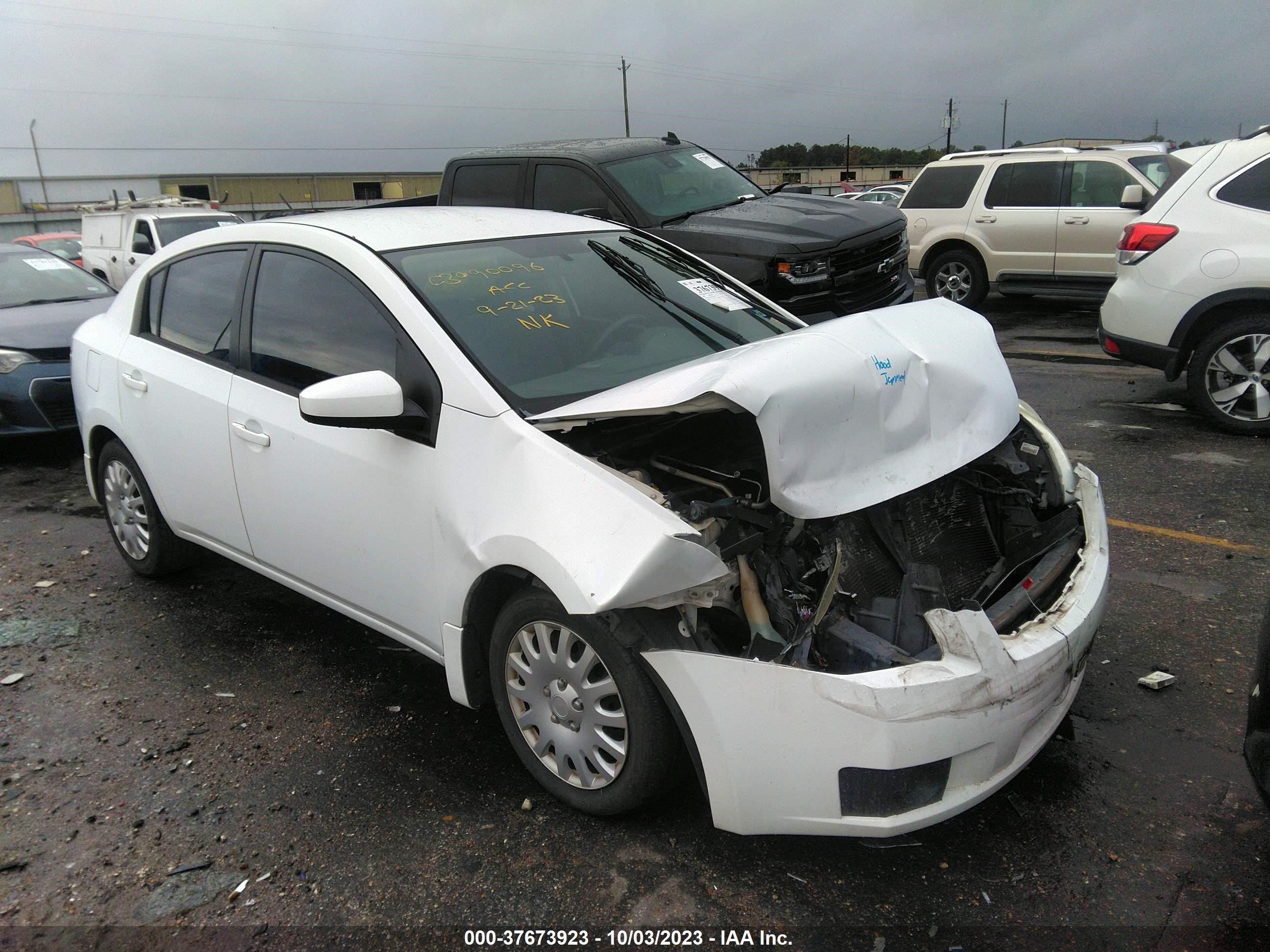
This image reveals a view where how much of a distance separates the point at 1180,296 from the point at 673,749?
523 centimetres

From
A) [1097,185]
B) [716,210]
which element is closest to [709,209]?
[716,210]

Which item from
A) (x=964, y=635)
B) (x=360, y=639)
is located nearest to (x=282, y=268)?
(x=360, y=639)

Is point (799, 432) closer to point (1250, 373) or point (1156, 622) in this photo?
point (1156, 622)

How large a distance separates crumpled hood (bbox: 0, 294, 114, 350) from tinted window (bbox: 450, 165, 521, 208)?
9.90 feet

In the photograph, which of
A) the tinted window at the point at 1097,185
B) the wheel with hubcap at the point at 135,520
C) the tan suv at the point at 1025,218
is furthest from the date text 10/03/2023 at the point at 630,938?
the tinted window at the point at 1097,185

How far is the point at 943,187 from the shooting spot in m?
11.4

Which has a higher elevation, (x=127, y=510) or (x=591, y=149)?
(x=591, y=149)

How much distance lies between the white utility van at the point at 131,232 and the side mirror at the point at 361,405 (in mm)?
13060

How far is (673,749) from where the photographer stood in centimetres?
252

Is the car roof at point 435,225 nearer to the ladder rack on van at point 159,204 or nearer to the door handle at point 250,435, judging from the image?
the door handle at point 250,435

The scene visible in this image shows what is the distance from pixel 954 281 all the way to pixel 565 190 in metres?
6.07

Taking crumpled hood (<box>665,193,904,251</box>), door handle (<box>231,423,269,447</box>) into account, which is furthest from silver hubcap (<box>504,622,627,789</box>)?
crumpled hood (<box>665,193,904,251</box>)

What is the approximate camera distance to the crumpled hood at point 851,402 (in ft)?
8.01

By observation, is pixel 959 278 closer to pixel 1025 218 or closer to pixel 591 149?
pixel 1025 218
